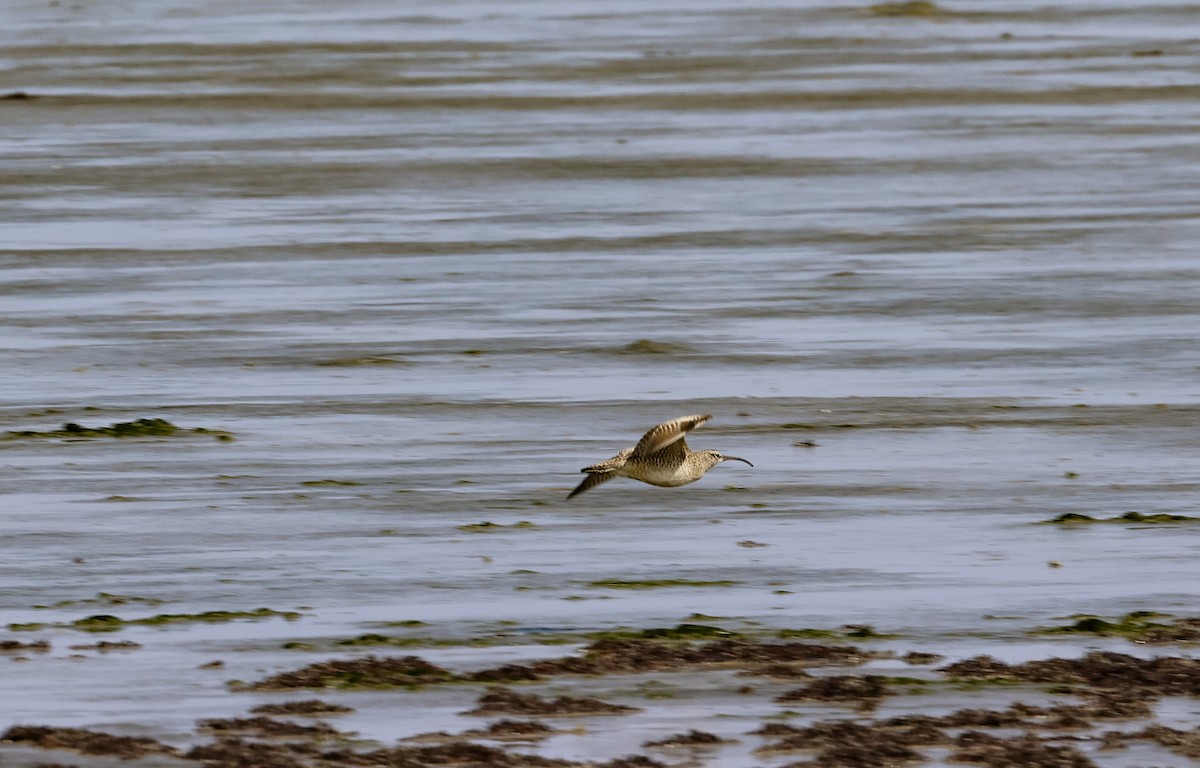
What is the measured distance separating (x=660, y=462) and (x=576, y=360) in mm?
5774

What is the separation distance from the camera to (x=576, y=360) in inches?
642

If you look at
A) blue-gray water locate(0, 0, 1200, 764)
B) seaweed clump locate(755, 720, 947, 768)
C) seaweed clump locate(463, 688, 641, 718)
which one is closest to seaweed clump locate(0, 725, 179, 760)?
blue-gray water locate(0, 0, 1200, 764)

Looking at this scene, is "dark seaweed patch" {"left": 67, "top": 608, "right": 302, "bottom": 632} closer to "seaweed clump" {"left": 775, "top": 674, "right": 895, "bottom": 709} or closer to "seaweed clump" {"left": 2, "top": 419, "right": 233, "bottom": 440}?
"seaweed clump" {"left": 775, "top": 674, "right": 895, "bottom": 709}

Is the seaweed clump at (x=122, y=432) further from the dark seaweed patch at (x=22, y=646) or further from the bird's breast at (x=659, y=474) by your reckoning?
the dark seaweed patch at (x=22, y=646)

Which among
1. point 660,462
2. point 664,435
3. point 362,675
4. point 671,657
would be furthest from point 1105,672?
point 362,675

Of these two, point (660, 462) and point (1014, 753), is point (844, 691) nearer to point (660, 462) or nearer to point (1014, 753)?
point (1014, 753)

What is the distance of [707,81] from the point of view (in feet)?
120

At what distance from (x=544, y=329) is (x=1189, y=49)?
82.9 ft

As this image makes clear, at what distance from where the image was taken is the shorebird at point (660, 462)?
33.7 feet

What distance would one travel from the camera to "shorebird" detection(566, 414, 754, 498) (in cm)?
1026

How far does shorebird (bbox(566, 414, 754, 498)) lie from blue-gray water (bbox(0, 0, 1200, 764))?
45 cm

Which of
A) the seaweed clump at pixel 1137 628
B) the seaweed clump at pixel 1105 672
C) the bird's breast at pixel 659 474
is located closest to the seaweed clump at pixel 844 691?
the seaweed clump at pixel 1105 672

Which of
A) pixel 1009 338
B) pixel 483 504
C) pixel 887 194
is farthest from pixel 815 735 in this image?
pixel 887 194

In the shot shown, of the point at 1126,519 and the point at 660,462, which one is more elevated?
the point at 660,462
